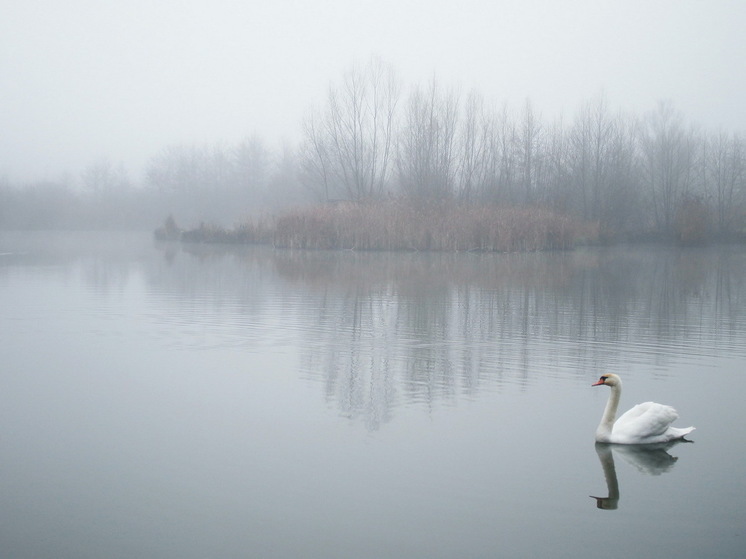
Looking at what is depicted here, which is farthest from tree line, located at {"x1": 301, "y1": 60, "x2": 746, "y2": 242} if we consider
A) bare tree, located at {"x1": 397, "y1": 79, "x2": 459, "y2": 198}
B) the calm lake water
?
the calm lake water

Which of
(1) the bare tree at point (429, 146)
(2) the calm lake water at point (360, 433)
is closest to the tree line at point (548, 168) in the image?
(1) the bare tree at point (429, 146)

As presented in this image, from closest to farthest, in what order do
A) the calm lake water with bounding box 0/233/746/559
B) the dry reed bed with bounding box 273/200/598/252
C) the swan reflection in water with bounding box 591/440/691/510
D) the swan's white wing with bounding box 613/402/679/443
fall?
the calm lake water with bounding box 0/233/746/559
the swan reflection in water with bounding box 591/440/691/510
the swan's white wing with bounding box 613/402/679/443
the dry reed bed with bounding box 273/200/598/252

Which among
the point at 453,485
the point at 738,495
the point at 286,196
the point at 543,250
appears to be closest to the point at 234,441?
the point at 453,485

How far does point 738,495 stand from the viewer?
4633mm

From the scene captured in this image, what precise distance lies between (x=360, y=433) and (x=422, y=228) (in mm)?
25734

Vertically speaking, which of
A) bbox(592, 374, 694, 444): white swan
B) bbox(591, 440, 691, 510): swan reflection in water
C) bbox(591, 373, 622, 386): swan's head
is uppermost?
bbox(591, 373, 622, 386): swan's head

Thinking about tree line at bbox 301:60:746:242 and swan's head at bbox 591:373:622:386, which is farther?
tree line at bbox 301:60:746:242

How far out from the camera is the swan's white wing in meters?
5.57

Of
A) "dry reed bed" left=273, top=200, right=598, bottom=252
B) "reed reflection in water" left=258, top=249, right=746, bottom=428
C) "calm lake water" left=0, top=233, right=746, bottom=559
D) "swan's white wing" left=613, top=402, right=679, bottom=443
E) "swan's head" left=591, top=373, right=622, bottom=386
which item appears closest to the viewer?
"calm lake water" left=0, top=233, right=746, bottom=559

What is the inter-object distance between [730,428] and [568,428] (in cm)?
134

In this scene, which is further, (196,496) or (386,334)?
(386,334)

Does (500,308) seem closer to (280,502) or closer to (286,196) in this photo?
(280,502)

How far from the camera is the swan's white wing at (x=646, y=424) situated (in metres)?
5.57

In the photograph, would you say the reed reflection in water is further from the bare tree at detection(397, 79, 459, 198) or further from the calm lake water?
the bare tree at detection(397, 79, 459, 198)
